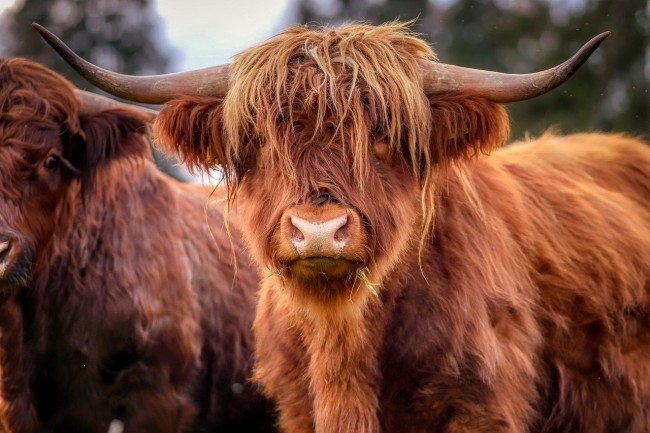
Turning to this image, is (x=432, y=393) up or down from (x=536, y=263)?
down

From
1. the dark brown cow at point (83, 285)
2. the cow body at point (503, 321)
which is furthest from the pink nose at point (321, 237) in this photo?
the dark brown cow at point (83, 285)

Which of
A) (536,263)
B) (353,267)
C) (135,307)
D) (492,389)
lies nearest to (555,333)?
(536,263)

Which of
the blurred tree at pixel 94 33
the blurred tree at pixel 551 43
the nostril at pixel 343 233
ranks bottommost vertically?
the nostril at pixel 343 233

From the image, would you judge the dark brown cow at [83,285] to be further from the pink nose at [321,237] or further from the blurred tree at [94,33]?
the blurred tree at [94,33]

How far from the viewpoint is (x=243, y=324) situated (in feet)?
20.3

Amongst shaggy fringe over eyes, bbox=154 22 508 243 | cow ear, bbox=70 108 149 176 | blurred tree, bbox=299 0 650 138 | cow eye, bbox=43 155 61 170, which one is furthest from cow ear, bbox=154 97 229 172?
blurred tree, bbox=299 0 650 138

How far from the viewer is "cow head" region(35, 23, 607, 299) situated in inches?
151

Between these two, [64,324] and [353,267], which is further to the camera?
[64,324]

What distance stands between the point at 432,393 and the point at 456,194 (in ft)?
2.78

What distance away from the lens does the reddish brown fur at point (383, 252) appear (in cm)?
395

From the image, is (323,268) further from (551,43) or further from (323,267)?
(551,43)

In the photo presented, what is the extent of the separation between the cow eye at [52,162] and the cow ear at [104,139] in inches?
5.9

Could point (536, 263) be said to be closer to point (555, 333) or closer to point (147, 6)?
point (555, 333)

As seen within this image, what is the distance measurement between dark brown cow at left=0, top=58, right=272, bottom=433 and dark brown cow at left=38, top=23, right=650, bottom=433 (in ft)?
3.02
